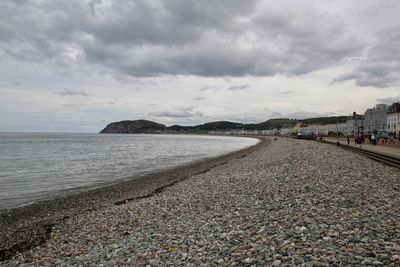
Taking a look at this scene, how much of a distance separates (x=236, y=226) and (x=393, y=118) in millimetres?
126633

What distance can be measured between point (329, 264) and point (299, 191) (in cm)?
726

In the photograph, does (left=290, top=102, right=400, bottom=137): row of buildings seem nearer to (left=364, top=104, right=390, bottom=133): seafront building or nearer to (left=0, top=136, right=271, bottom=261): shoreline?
(left=364, top=104, right=390, bottom=133): seafront building

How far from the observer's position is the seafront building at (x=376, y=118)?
125000mm

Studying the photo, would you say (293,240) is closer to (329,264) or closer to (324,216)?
(329,264)

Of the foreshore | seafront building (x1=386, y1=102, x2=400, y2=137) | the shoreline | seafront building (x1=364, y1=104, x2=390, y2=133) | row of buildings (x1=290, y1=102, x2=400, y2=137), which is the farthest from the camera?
seafront building (x1=364, y1=104, x2=390, y2=133)

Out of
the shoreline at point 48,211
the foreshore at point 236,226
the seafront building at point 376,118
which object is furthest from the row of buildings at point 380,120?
the foreshore at point 236,226

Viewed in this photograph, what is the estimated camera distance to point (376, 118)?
13112 centimetres

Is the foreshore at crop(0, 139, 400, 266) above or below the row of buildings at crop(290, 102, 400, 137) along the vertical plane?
below

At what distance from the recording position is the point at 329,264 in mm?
5594

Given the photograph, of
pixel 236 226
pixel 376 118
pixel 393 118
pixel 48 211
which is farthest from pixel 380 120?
pixel 236 226

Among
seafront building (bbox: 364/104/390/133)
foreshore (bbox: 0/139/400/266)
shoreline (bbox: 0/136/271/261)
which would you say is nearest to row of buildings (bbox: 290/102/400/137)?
seafront building (bbox: 364/104/390/133)

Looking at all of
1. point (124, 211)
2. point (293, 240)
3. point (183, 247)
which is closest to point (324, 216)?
point (293, 240)

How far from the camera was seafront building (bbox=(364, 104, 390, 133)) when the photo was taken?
4921 inches

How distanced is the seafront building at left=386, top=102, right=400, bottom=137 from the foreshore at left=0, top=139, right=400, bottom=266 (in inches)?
4409
